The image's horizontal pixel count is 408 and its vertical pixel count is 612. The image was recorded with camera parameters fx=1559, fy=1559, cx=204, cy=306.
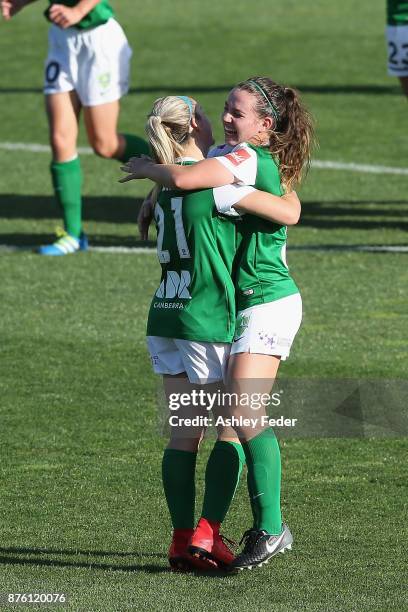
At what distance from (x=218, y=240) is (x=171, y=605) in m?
1.05

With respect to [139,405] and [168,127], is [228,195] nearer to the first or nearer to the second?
[168,127]

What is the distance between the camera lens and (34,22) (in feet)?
77.1

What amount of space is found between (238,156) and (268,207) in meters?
0.17

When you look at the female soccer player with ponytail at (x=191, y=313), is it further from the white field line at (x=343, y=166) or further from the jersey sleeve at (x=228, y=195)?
the white field line at (x=343, y=166)

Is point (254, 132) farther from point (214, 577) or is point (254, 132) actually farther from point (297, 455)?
point (297, 455)

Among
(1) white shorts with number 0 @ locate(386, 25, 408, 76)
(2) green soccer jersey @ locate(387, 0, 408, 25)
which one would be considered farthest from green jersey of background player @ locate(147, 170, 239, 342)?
(2) green soccer jersey @ locate(387, 0, 408, 25)

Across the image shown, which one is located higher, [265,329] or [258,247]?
[258,247]

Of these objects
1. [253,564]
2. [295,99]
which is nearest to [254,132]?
[295,99]

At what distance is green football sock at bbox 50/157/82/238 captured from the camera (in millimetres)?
9438

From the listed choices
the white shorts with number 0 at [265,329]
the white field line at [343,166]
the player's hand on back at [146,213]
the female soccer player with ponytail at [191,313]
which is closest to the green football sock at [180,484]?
the female soccer player with ponytail at [191,313]

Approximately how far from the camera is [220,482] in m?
4.50

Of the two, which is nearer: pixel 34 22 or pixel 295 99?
pixel 295 99

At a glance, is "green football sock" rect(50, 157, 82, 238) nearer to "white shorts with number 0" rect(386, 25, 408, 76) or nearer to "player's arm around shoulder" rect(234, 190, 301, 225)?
"white shorts with number 0" rect(386, 25, 408, 76)

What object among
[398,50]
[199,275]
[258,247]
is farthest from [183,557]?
[398,50]
